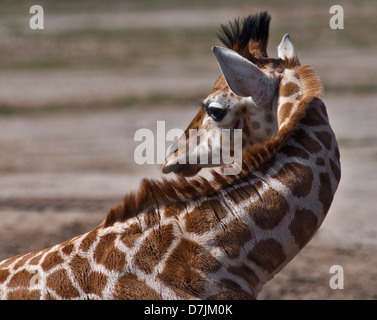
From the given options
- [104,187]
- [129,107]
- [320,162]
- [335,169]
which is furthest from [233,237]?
[129,107]

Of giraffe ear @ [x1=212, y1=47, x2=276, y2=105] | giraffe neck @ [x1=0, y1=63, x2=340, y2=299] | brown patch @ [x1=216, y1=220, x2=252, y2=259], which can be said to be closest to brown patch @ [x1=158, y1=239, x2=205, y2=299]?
giraffe neck @ [x1=0, y1=63, x2=340, y2=299]

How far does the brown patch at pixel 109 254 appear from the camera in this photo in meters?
3.04

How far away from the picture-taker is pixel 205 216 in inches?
120

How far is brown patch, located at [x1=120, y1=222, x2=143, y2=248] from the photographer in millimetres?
3066

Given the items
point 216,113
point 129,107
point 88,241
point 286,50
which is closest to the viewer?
point 88,241

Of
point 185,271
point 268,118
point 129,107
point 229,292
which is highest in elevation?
point 129,107

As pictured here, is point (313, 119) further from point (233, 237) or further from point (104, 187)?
point (104, 187)

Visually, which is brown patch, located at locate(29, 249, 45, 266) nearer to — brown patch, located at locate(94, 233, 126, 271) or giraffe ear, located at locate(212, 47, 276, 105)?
brown patch, located at locate(94, 233, 126, 271)

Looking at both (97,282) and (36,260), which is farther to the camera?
(36,260)

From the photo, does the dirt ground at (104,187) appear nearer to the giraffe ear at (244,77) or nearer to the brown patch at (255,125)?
the brown patch at (255,125)

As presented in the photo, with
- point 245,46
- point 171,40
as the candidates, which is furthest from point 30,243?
point 171,40

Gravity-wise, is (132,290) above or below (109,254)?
below

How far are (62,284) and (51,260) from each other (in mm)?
178

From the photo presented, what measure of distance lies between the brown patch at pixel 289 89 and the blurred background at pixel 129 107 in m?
2.67
